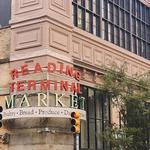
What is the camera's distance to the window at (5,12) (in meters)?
26.8

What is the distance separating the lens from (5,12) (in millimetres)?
26969

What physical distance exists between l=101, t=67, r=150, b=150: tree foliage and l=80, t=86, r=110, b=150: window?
1.56 m

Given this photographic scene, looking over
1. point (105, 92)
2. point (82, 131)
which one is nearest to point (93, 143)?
point (82, 131)

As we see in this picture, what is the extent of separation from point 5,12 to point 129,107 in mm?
8835

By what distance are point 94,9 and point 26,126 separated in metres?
9.74

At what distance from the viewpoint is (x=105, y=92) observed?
89.0 feet

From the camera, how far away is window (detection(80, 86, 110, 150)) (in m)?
27.4

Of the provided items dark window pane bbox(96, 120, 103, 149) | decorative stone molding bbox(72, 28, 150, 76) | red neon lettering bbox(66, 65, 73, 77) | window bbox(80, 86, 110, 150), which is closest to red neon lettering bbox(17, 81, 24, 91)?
red neon lettering bbox(66, 65, 73, 77)

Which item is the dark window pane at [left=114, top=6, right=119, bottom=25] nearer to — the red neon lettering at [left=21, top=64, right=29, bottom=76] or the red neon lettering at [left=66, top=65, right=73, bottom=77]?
the red neon lettering at [left=66, top=65, right=73, bottom=77]

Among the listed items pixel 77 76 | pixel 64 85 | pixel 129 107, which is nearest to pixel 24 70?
pixel 64 85

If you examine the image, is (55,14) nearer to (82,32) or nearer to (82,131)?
(82,32)

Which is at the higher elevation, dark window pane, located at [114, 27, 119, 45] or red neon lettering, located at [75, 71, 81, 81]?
dark window pane, located at [114, 27, 119, 45]

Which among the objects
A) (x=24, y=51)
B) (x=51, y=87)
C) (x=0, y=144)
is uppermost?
(x=24, y=51)

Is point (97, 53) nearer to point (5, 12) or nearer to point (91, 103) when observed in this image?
point (91, 103)
